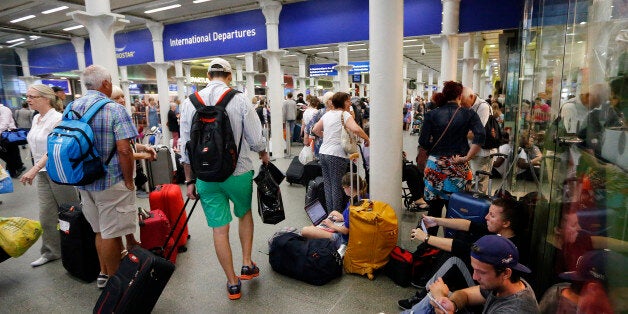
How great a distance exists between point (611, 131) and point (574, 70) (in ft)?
3.26

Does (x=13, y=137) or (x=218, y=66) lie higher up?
(x=218, y=66)

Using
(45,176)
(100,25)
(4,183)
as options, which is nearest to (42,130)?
(45,176)

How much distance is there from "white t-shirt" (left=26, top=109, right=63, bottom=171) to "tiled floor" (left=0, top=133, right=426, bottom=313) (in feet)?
3.85

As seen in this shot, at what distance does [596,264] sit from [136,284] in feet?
7.81

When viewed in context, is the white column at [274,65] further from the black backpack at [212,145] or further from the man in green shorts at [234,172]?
the black backpack at [212,145]

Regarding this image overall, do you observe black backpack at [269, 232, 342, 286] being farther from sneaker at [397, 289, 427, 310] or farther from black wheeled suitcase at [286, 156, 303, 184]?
black wheeled suitcase at [286, 156, 303, 184]

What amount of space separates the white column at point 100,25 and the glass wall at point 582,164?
5.17 meters

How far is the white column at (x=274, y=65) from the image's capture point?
895 centimetres

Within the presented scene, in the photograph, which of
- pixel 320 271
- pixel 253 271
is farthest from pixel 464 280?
pixel 253 271

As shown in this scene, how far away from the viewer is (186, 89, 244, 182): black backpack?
8.24 ft

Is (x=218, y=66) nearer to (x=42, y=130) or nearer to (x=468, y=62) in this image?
(x=42, y=130)

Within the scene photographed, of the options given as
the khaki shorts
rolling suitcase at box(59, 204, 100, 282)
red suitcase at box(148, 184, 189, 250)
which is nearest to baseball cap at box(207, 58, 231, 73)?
the khaki shorts

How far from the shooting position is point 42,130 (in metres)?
3.14

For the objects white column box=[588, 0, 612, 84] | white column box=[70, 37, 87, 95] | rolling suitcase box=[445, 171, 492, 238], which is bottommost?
rolling suitcase box=[445, 171, 492, 238]
